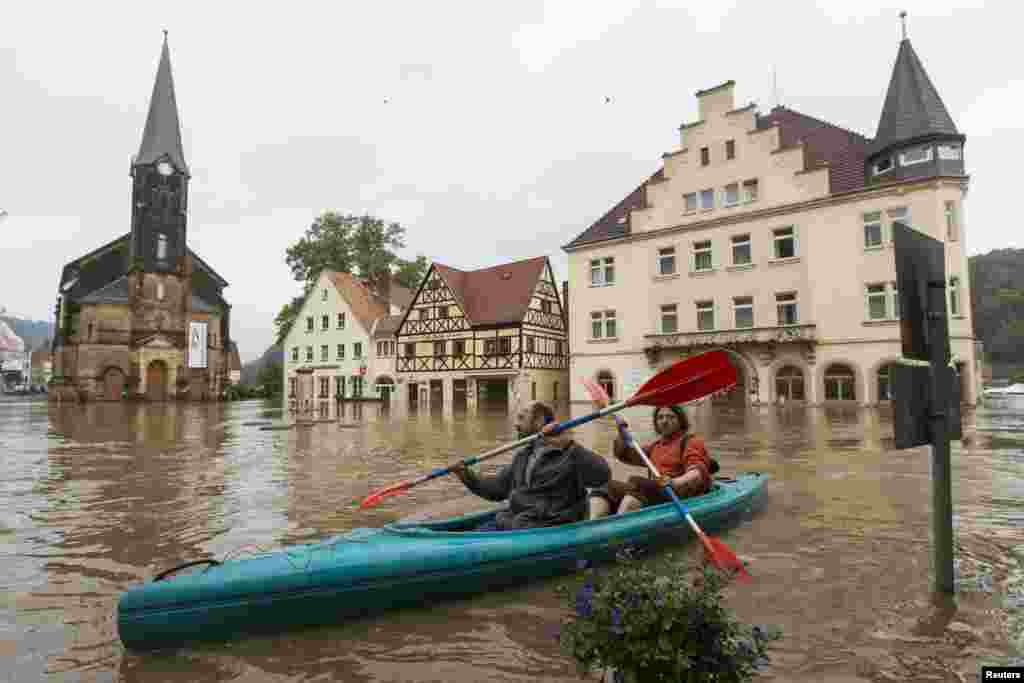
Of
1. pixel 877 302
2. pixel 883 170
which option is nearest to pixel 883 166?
pixel 883 170

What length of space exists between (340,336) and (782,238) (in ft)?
94.7

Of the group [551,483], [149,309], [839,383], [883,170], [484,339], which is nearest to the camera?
[551,483]

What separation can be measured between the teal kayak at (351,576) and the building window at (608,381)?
26.4 metres

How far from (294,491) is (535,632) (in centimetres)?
506

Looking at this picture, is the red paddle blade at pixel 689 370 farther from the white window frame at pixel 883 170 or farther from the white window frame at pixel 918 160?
the white window frame at pixel 883 170

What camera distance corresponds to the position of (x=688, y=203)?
2900 centimetres

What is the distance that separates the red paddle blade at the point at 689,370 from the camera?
18.7 feet

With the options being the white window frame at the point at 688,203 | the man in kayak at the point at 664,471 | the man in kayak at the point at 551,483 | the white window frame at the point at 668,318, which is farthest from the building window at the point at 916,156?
the man in kayak at the point at 551,483

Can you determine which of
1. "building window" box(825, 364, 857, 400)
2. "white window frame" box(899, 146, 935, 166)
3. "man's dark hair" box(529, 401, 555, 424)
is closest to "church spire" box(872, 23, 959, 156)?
"white window frame" box(899, 146, 935, 166)

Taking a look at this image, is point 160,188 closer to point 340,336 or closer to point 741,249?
point 340,336

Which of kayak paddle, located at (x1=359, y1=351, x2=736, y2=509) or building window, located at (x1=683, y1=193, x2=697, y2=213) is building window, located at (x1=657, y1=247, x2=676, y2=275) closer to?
building window, located at (x1=683, y1=193, x2=697, y2=213)

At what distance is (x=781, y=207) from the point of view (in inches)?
1030

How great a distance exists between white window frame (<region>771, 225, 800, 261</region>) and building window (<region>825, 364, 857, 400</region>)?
4.96m

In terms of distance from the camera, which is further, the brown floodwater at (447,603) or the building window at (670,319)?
the building window at (670,319)
